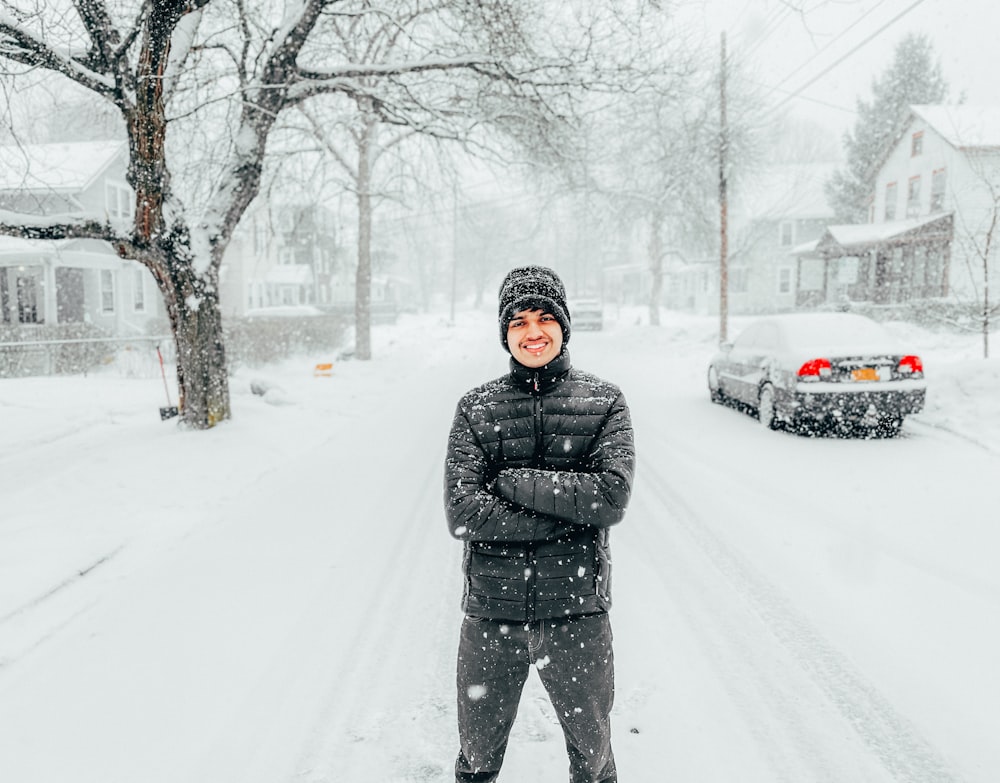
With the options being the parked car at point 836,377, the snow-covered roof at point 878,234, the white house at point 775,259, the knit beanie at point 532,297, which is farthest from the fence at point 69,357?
the white house at point 775,259

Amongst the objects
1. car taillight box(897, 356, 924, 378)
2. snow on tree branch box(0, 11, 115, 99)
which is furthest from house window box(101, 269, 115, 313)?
car taillight box(897, 356, 924, 378)

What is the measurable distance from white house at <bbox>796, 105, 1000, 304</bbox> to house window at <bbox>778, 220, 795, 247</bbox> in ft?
27.1

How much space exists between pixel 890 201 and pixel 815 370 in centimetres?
3041

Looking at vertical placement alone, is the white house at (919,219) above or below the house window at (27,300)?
above

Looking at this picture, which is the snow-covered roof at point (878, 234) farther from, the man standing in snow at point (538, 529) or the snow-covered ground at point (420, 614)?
the man standing in snow at point (538, 529)

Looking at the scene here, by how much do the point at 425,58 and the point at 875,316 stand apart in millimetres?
23409

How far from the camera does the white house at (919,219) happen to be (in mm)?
26484

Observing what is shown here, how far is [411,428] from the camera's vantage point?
9.96m

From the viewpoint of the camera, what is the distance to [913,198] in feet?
103

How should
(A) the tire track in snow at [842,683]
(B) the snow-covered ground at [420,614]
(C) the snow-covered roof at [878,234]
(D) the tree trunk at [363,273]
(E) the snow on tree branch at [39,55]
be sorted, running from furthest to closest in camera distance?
(C) the snow-covered roof at [878,234], (D) the tree trunk at [363,273], (E) the snow on tree branch at [39,55], (B) the snow-covered ground at [420,614], (A) the tire track in snow at [842,683]

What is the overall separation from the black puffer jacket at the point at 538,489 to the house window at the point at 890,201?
36.9m

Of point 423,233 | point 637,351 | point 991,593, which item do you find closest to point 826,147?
point 423,233

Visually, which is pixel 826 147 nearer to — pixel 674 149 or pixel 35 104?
pixel 674 149

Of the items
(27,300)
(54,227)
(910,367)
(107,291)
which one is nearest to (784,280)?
(107,291)
